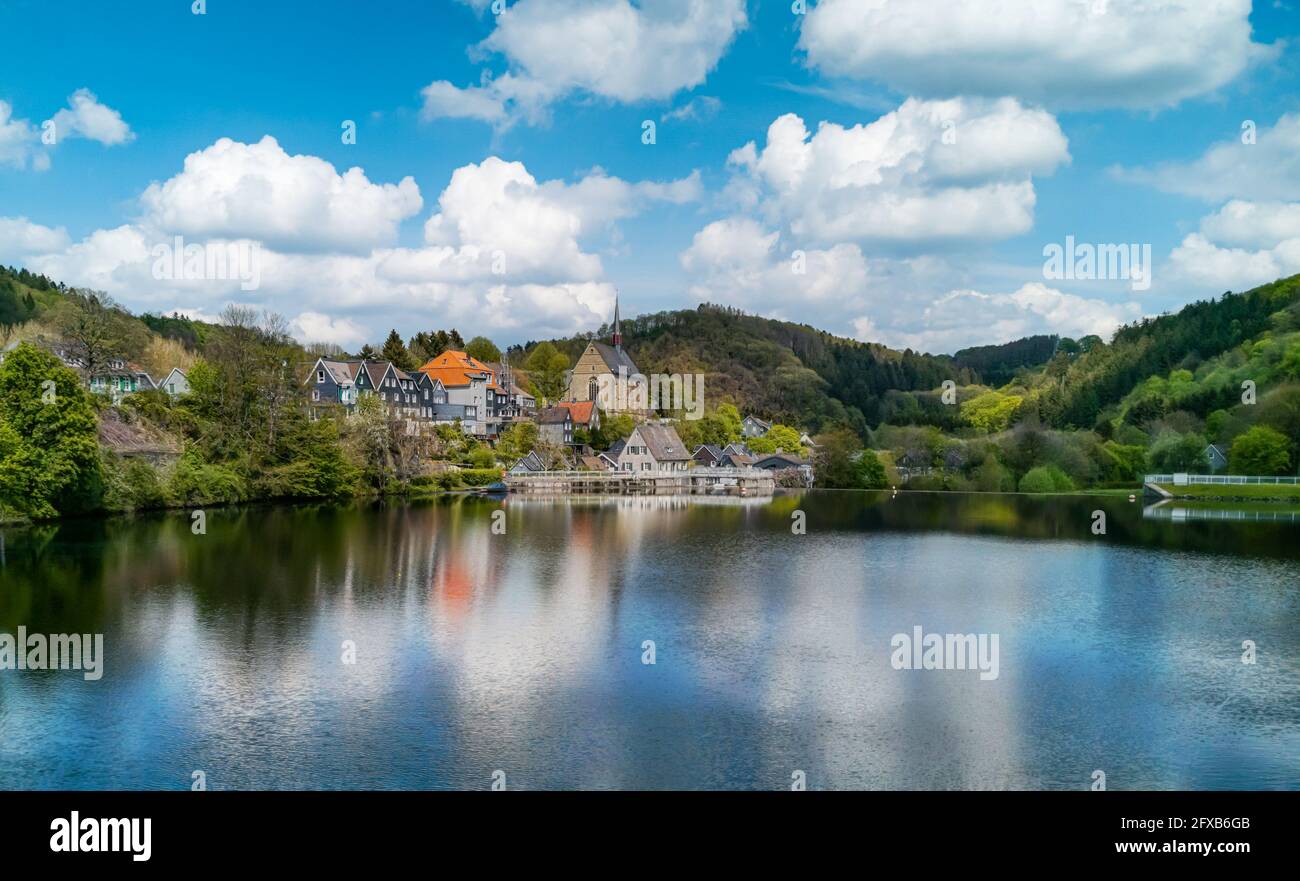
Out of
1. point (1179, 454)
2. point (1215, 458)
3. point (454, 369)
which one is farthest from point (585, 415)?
point (1215, 458)

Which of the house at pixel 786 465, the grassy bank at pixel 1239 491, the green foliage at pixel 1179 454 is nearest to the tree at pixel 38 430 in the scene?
the house at pixel 786 465

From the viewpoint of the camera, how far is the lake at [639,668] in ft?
39.2

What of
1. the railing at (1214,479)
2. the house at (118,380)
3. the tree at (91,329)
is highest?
the tree at (91,329)

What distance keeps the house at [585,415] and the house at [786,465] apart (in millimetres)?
13116

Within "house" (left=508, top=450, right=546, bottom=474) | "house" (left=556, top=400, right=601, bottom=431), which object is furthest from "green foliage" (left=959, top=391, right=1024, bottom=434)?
"house" (left=508, top=450, right=546, bottom=474)

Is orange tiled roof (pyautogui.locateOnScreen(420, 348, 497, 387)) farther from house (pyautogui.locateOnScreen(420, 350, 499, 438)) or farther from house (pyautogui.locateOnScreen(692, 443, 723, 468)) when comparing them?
house (pyautogui.locateOnScreen(692, 443, 723, 468))

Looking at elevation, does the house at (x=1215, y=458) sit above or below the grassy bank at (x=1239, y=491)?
above

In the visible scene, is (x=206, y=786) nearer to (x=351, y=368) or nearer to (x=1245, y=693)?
(x=1245, y=693)

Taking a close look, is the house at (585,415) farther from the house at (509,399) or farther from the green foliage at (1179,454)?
the green foliage at (1179,454)

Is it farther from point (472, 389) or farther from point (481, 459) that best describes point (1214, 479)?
point (472, 389)

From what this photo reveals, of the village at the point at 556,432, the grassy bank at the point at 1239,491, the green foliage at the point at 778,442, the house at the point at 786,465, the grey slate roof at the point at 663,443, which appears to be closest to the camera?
the grassy bank at the point at 1239,491

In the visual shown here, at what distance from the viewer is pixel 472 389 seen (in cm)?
7081

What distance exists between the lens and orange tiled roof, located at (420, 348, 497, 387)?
233 ft
